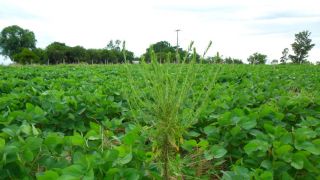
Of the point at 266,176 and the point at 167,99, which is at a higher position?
the point at 167,99

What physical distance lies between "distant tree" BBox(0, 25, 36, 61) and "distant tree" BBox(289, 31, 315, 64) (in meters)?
61.0

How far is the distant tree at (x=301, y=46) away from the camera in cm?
7638

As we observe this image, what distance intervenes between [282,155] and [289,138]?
17 cm

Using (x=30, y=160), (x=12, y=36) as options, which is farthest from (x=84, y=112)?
(x=12, y=36)

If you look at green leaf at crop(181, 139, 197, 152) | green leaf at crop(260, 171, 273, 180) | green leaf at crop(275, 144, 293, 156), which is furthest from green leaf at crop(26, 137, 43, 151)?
green leaf at crop(275, 144, 293, 156)

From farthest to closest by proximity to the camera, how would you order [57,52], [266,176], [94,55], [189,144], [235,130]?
[57,52], [94,55], [235,130], [189,144], [266,176]

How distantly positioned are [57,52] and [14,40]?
33.8 m

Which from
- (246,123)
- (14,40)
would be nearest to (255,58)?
(246,123)

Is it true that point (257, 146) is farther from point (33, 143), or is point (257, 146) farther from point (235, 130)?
point (33, 143)

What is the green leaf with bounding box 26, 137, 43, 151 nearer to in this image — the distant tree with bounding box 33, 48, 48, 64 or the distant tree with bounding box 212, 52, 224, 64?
the distant tree with bounding box 212, 52, 224, 64

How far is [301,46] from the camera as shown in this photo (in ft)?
262

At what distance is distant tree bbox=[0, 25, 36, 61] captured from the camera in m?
92.6

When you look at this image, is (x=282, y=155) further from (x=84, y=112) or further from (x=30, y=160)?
(x=84, y=112)

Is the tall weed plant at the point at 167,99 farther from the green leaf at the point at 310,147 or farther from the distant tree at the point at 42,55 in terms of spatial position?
the distant tree at the point at 42,55
